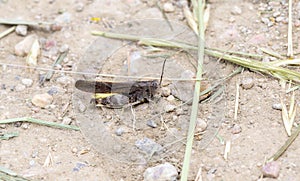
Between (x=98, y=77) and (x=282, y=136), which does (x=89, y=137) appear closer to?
(x=98, y=77)

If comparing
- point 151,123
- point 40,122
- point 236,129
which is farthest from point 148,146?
point 40,122

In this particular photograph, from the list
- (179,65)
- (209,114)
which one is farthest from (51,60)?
(209,114)

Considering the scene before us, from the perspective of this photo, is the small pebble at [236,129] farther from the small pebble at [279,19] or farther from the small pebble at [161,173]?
the small pebble at [279,19]

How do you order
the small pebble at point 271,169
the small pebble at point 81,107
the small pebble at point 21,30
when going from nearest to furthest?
1. the small pebble at point 271,169
2. the small pebble at point 81,107
3. the small pebble at point 21,30

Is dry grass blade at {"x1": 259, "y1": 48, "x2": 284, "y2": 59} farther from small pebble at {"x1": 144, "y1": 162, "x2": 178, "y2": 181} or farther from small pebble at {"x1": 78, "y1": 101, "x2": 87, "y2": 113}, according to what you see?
small pebble at {"x1": 78, "y1": 101, "x2": 87, "y2": 113}

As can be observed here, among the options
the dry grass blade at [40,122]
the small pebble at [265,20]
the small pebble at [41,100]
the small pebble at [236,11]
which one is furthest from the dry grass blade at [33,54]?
the small pebble at [265,20]

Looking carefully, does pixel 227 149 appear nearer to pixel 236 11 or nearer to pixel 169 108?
pixel 169 108
